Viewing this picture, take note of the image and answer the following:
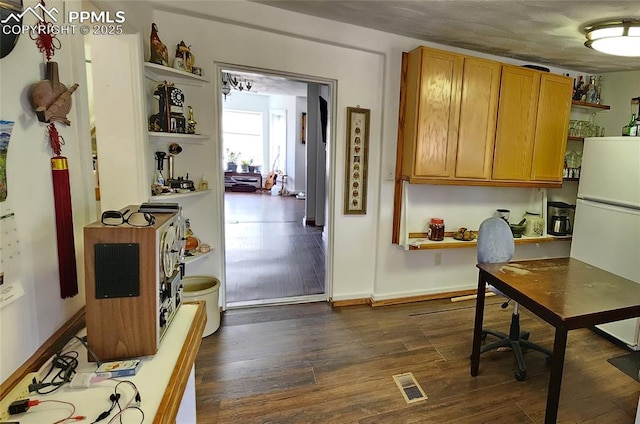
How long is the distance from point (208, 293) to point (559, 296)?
2.31 meters

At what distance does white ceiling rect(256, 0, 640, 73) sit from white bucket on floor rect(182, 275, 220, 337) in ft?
7.43

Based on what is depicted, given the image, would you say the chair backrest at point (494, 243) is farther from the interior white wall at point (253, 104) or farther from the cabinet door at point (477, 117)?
the interior white wall at point (253, 104)

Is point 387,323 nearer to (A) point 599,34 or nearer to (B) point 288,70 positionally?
(B) point 288,70

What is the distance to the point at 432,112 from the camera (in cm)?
284

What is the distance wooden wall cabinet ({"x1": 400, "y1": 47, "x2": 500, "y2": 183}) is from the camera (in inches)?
110

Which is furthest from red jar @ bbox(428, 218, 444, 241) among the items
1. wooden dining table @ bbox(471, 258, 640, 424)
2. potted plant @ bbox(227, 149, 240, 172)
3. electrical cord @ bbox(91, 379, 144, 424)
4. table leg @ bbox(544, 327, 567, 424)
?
potted plant @ bbox(227, 149, 240, 172)

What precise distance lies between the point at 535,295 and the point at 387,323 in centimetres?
137

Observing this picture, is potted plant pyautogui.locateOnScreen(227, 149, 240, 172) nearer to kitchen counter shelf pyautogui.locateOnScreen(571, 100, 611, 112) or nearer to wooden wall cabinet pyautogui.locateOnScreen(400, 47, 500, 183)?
wooden wall cabinet pyautogui.locateOnScreen(400, 47, 500, 183)

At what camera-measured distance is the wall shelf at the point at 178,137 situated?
2.16 meters

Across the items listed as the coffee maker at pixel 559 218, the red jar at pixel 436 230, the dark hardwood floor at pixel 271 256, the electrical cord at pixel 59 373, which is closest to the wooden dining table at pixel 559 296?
the red jar at pixel 436 230

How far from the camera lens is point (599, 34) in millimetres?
2418

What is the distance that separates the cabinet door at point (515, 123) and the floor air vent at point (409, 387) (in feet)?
6.85

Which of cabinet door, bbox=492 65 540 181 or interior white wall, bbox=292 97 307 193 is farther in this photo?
interior white wall, bbox=292 97 307 193

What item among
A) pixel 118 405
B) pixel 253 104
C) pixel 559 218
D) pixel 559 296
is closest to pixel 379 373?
pixel 559 296
